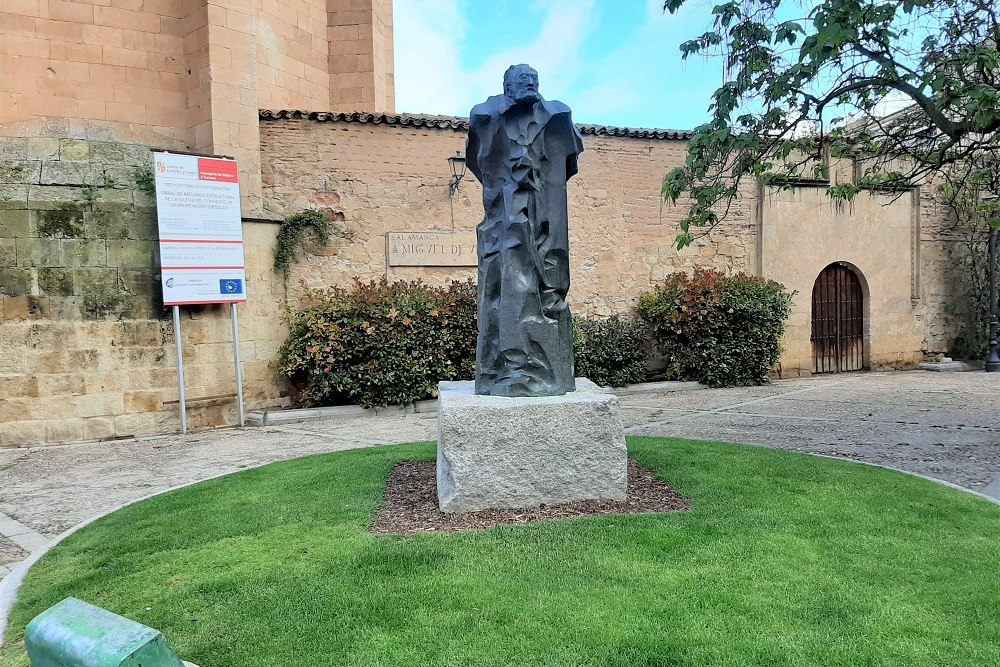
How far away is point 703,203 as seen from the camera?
5875mm

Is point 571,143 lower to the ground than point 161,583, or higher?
higher

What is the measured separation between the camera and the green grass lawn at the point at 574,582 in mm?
2510

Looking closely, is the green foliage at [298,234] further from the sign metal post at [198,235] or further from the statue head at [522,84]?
the statue head at [522,84]

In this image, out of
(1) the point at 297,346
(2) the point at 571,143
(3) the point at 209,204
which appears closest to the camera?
(2) the point at 571,143

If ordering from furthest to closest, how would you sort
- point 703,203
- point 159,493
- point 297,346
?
1. point 297,346
2. point 703,203
3. point 159,493

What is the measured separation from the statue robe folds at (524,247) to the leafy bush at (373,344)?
5043 mm

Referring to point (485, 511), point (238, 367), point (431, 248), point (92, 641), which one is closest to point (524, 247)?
point (485, 511)

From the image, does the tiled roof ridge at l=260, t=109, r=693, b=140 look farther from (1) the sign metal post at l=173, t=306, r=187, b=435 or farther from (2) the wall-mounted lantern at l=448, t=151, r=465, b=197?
(1) the sign metal post at l=173, t=306, r=187, b=435

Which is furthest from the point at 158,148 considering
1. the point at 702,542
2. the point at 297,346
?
the point at 702,542

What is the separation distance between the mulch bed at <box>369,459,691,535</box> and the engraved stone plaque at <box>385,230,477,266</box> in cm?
618

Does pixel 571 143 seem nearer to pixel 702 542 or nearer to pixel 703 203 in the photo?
pixel 703 203

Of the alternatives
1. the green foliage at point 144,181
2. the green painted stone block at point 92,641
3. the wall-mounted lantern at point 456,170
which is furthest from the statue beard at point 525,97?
the green foliage at point 144,181

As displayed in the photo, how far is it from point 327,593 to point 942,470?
4.99 m

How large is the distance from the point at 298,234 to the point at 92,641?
340 inches
